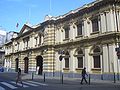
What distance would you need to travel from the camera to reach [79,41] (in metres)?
28.5

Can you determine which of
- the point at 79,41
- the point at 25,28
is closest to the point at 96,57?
the point at 79,41

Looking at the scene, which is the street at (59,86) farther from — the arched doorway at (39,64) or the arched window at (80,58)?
the arched doorway at (39,64)

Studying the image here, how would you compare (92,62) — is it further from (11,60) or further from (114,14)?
(11,60)

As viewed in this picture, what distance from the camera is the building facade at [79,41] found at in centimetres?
2427

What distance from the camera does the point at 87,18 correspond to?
27922 millimetres

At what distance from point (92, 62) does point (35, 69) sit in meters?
15.7

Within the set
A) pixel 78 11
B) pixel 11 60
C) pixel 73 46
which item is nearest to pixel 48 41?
pixel 73 46

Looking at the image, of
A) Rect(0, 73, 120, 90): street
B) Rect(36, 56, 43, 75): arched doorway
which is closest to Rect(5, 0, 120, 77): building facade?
Rect(36, 56, 43, 75): arched doorway

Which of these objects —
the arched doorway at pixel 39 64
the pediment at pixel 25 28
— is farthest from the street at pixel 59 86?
the pediment at pixel 25 28

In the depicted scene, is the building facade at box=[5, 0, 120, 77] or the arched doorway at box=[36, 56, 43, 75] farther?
the arched doorway at box=[36, 56, 43, 75]

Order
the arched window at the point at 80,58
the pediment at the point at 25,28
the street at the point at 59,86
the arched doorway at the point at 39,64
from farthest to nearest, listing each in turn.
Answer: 1. the pediment at the point at 25,28
2. the arched doorway at the point at 39,64
3. the arched window at the point at 80,58
4. the street at the point at 59,86

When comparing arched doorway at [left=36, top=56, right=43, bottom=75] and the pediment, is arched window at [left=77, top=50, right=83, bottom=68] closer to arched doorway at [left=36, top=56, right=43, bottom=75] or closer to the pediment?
arched doorway at [left=36, top=56, right=43, bottom=75]

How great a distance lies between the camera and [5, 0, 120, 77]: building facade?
2427 centimetres

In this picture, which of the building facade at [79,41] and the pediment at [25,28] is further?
the pediment at [25,28]
